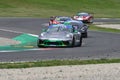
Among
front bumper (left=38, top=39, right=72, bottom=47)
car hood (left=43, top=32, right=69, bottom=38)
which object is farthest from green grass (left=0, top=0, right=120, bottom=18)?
front bumper (left=38, top=39, right=72, bottom=47)

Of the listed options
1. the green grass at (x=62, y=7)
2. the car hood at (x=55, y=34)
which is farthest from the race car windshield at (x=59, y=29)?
the green grass at (x=62, y=7)

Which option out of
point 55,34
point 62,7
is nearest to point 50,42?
point 55,34

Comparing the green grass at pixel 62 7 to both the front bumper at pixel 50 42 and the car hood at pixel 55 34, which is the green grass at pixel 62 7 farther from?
the front bumper at pixel 50 42

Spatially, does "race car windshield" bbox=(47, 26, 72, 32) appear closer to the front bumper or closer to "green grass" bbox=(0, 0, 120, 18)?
the front bumper

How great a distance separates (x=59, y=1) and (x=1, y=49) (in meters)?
77.3

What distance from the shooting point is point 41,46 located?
2581 cm

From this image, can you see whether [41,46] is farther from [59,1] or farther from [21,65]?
[59,1]

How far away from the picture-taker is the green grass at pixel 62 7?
8262cm

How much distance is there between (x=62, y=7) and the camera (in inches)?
3676

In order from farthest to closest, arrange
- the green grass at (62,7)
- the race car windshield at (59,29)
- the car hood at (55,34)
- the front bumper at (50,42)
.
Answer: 1. the green grass at (62,7)
2. the race car windshield at (59,29)
3. the car hood at (55,34)
4. the front bumper at (50,42)

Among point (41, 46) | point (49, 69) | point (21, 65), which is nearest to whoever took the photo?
point (49, 69)

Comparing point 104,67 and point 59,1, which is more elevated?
point 104,67

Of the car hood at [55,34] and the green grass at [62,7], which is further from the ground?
the car hood at [55,34]

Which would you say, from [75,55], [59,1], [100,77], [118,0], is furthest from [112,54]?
[118,0]
